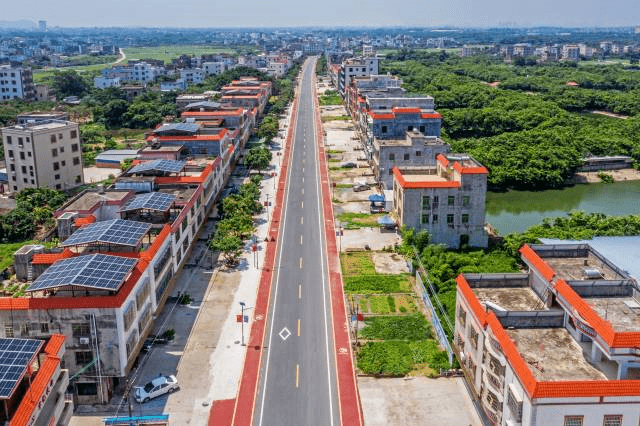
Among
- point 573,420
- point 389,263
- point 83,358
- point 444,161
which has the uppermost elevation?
point 444,161

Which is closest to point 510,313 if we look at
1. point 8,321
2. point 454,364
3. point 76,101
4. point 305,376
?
point 454,364

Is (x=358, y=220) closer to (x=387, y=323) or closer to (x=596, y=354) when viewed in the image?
(x=387, y=323)

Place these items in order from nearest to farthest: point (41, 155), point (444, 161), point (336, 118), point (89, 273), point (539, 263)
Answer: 1. point (539, 263)
2. point (89, 273)
3. point (444, 161)
4. point (41, 155)
5. point (336, 118)

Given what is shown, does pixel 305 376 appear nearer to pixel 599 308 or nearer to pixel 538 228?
pixel 599 308

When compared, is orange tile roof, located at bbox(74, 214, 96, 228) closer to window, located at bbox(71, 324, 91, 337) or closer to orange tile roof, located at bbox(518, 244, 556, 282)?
window, located at bbox(71, 324, 91, 337)

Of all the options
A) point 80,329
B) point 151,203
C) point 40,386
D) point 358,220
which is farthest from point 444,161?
point 40,386

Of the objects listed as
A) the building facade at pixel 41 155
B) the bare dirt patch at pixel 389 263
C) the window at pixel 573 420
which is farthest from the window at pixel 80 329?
the building facade at pixel 41 155

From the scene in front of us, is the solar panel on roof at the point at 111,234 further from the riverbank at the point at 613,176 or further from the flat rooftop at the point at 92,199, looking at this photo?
the riverbank at the point at 613,176
